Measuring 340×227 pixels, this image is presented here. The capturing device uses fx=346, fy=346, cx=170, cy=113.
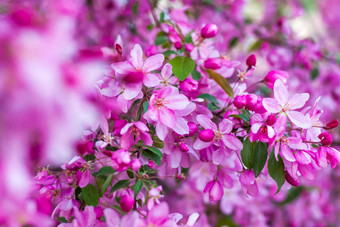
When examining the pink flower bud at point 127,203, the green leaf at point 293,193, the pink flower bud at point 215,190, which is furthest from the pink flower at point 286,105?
the green leaf at point 293,193

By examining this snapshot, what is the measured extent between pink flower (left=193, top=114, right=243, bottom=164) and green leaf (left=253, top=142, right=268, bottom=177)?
0.04 meters

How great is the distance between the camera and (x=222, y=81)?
2.91ft

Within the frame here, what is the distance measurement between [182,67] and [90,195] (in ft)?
1.22

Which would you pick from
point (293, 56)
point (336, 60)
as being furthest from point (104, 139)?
point (336, 60)

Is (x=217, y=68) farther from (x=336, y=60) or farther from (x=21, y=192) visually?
(x=336, y=60)

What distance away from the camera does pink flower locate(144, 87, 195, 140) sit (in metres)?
0.73

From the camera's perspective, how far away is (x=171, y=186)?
69.5 inches

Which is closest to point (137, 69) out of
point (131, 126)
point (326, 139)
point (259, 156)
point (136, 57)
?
point (136, 57)

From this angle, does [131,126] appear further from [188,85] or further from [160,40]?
[160,40]

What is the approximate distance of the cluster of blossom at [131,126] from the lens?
33 centimetres

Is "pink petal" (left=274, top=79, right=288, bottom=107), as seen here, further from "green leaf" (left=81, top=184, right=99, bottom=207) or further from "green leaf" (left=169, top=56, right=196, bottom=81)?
"green leaf" (left=81, top=184, right=99, bottom=207)

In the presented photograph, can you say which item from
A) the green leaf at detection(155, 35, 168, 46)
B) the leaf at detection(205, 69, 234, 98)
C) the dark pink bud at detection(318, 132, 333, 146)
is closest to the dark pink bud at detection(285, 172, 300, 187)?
the dark pink bud at detection(318, 132, 333, 146)

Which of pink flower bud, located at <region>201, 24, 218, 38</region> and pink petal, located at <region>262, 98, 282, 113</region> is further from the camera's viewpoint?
pink flower bud, located at <region>201, 24, 218, 38</region>

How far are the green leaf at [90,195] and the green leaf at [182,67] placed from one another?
1.06ft
